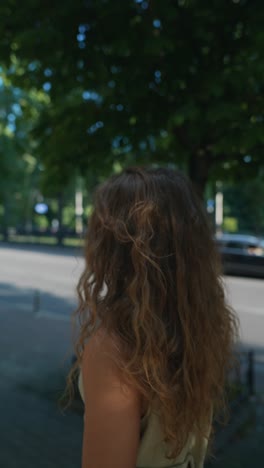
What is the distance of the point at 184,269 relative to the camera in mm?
1271

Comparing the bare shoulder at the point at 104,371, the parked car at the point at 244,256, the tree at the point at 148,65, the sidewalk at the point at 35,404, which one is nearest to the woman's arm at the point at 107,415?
the bare shoulder at the point at 104,371

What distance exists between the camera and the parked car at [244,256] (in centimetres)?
1554

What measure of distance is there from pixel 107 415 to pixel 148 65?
11.2 feet

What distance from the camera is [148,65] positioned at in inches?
155

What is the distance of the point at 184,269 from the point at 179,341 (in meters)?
0.20

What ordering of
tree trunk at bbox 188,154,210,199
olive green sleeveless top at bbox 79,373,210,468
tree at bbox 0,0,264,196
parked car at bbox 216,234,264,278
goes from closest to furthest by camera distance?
1. olive green sleeveless top at bbox 79,373,210,468
2. tree at bbox 0,0,264,196
3. tree trunk at bbox 188,154,210,199
4. parked car at bbox 216,234,264,278

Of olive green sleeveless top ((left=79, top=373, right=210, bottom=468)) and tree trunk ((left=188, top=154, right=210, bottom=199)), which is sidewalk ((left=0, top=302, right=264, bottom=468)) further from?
tree trunk ((left=188, top=154, right=210, bottom=199))

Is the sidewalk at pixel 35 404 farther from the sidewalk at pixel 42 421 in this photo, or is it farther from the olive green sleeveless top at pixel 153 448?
the olive green sleeveless top at pixel 153 448

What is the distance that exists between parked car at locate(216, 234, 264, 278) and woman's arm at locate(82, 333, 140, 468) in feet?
47.9

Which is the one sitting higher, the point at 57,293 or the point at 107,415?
the point at 107,415

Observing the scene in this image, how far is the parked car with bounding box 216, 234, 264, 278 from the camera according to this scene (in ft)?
51.0

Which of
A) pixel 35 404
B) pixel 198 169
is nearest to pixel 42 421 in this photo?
pixel 35 404

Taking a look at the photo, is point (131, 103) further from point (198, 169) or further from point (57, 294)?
point (57, 294)

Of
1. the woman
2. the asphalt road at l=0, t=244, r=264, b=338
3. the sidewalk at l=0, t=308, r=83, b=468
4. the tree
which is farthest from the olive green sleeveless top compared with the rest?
the asphalt road at l=0, t=244, r=264, b=338
